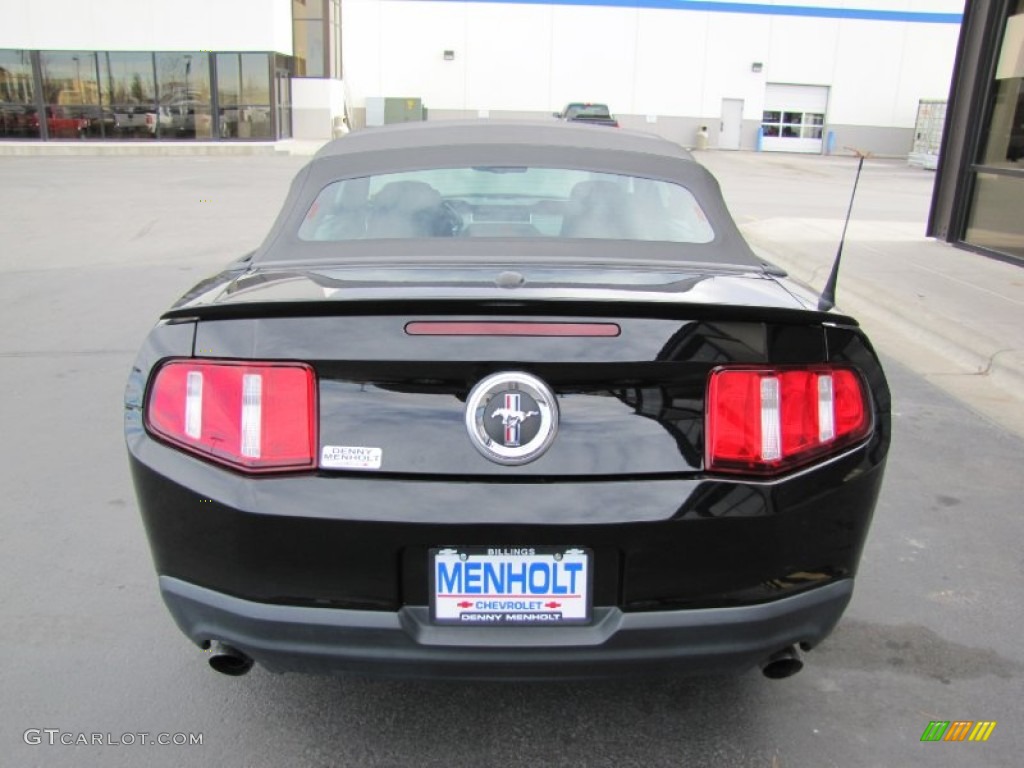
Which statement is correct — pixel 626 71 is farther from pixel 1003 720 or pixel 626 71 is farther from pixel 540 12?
pixel 1003 720

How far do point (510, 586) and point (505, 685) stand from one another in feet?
2.74

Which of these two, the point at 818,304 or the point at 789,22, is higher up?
the point at 789,22

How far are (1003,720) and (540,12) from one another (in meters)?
44.6

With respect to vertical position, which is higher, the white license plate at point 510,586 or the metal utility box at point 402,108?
the metal utility box at point 402,108

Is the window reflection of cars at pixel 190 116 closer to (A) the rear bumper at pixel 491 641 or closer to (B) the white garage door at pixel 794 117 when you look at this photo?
(B) the white garage door at pixel 794 117

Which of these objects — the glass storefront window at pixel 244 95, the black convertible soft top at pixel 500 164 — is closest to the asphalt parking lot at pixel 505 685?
the black convertible soft top at pixel 500 164

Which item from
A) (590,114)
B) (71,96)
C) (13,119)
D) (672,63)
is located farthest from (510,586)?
(672,63)

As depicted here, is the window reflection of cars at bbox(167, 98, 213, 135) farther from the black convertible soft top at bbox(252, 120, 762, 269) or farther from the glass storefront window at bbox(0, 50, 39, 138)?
the black convertible soft top at bbox(252, 120, 762, 269)

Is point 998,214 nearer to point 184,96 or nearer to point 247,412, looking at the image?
point 247,412

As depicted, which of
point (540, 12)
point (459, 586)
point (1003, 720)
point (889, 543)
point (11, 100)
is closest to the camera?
point (459, 586)

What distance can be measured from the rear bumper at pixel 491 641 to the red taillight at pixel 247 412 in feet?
1.16

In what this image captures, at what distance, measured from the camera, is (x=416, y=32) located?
43.6m

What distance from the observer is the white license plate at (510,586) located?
2.07m

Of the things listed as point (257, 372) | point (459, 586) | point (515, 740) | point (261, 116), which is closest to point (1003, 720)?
point (515, 740)
